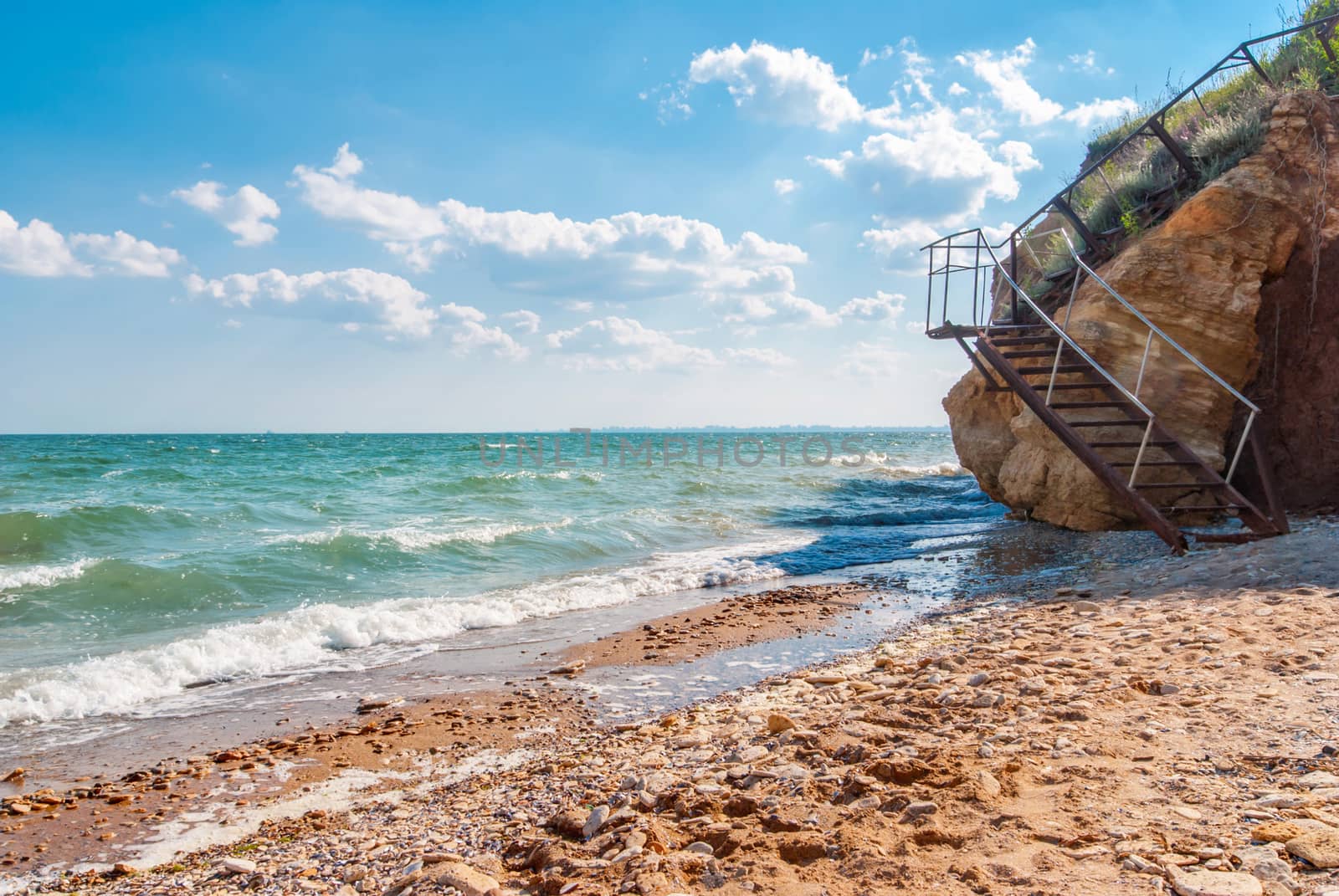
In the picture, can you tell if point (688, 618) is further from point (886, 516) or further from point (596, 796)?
point (886, 516)

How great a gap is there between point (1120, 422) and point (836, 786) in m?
8.50

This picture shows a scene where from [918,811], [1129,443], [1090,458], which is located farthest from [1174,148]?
[918,811]

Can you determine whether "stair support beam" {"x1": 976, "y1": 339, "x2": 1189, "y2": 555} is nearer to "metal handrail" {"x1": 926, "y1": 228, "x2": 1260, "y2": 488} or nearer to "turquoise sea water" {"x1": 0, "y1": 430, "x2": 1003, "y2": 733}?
"metal handrail" {"x1": 926, "y1": 228, "x2": 1260, "y2": 488}

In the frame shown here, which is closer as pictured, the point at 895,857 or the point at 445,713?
the point at 895,857

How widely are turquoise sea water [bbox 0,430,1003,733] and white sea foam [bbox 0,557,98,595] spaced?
40 mm

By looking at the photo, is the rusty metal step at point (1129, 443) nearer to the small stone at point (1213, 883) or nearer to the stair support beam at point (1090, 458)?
the stair support beam at point (1090, 458)

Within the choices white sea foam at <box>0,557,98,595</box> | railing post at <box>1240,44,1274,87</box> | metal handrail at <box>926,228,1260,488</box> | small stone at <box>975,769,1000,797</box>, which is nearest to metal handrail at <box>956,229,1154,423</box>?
metal handrail at <box>926,228,1260,488</box>

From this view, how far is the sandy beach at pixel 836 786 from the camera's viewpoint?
2854 mm

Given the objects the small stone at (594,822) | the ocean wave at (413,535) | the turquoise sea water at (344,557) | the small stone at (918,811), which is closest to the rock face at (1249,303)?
the turquoise sea water at (344,557)

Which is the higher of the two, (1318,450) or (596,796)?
(1318,450)

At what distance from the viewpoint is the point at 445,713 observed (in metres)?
6.33

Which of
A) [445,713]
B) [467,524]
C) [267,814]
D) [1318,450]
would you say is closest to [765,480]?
[467,524]

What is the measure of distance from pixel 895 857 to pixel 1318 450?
1063cm

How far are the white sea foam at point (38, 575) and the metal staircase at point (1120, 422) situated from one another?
1352 centimetres
